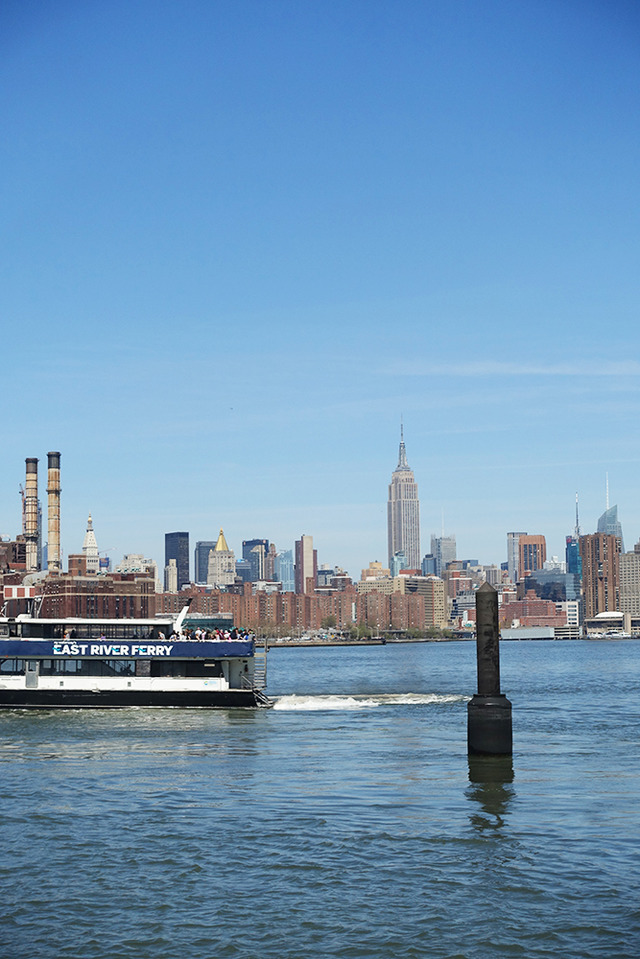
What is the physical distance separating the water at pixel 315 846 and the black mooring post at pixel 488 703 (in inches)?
30.6

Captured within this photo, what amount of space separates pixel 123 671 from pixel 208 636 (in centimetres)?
452

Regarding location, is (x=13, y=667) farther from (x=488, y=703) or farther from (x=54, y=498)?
(x=54, y=498)

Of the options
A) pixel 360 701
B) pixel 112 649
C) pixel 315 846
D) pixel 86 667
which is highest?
pixel 112 649

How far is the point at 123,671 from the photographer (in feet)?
176

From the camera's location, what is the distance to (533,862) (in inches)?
867

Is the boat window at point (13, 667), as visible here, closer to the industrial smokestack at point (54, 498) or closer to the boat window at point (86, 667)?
the boat window at point (86, 667)

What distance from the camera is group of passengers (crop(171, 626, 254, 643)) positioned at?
2127 inches

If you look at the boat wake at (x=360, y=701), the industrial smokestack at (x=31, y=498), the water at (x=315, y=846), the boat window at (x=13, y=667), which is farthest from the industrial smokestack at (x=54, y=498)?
the water at (x=315, y=846)

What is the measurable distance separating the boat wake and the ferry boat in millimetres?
4597

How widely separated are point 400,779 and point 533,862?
32.8 feet

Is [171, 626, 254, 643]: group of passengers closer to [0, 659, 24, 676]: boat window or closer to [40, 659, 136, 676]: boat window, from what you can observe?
[40, 659, 136, 676]: boat window

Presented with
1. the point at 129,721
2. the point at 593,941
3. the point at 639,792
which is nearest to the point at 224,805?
the point at 639,792

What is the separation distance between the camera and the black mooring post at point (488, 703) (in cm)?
3384

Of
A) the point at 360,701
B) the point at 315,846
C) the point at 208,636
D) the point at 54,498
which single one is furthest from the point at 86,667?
the point at 54,498
